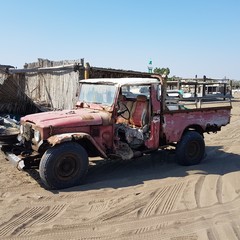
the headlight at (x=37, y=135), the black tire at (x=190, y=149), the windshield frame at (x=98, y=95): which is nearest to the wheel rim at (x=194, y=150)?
the black tire at (x=190, y=149)

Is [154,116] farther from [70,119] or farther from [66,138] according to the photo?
[66,138]

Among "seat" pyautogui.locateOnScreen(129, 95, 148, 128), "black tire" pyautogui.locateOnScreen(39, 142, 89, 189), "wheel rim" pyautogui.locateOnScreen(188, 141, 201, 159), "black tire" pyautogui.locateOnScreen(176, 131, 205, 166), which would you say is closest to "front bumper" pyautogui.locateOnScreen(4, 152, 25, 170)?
"black tire" pyautogui.locateOnScreen(39, 142, 89, 189)

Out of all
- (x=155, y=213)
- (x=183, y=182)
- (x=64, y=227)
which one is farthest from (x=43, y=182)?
Result: (x=183, y=182)

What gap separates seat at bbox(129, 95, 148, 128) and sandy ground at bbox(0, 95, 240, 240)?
39.4 inches

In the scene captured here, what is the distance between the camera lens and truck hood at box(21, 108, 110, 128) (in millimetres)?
6504

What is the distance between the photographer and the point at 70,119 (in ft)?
21.7

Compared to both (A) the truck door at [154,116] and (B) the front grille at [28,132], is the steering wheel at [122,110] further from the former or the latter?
(B) the front grille at [28,132]

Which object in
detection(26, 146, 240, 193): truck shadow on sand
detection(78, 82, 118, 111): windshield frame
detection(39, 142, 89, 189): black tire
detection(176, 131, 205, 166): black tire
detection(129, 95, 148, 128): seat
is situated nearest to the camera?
detection(39, 142, 89, 189): black tire

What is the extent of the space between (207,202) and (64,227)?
91.4 inches

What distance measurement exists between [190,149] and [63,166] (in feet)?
10.4

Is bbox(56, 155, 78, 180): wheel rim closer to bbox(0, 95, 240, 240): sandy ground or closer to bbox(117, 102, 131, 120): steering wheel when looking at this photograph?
bbox(0, 95, 240, 240): sandy ground

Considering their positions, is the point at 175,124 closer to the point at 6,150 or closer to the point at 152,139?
the point at 152,139

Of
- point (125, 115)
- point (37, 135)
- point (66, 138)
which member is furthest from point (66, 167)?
point (125, 115)

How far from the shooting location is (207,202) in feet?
18.9
